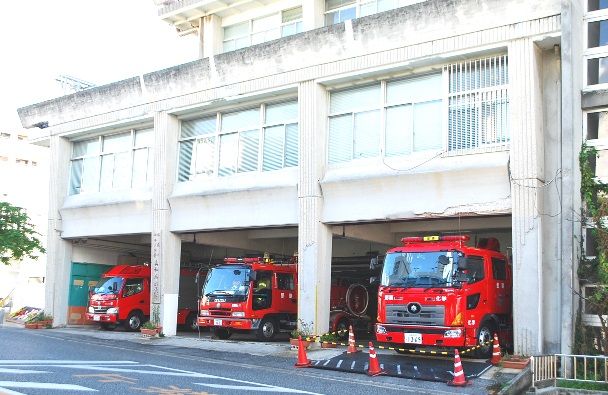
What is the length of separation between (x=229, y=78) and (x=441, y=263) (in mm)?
10228

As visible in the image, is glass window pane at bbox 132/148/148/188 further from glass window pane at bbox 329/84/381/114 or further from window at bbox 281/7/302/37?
glass window pane at bbox 329/84/381/114

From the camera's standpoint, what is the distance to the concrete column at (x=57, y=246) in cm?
2684

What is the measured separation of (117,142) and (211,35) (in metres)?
5.62

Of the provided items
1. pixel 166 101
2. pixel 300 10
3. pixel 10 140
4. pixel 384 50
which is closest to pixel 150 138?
pixel 166 101

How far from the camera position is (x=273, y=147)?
21047mm

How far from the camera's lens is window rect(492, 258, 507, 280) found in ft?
52.3

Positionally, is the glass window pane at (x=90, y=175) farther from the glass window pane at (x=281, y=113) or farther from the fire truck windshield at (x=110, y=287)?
the glass window pane at (x=281, y=113)

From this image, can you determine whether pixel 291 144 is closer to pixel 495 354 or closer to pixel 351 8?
pixel 351 8

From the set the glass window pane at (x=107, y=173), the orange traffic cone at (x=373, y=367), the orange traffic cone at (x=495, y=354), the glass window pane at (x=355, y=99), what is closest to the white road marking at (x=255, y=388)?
the orange traffic cone at (x=373, y=367)

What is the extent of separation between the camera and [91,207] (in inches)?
1023

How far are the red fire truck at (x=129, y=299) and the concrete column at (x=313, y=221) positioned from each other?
8.55 m

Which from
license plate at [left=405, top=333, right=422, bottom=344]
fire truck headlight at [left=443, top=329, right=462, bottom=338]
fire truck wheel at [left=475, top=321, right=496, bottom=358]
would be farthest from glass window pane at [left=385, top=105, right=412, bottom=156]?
fire truck headlight at [left=443, top=329, right=462, bottom=338]

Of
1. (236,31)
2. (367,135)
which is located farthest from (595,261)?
(236,31)

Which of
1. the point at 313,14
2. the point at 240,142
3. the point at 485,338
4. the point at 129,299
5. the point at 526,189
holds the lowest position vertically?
the point at 485,338
